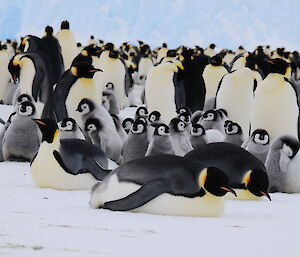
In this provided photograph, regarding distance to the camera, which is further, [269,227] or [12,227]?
[269,227]

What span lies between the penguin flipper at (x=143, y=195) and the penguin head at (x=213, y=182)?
0.16 metres

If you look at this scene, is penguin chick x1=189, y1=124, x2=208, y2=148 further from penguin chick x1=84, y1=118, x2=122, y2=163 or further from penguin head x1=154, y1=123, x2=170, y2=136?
penguin head x1=154, y1=123, x2=170, y2=136

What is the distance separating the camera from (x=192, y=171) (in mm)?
2736

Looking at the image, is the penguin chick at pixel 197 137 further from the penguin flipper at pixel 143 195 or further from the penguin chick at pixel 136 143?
the penguin flipper at pixel 143 195

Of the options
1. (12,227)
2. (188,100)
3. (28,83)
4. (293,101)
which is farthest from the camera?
(188,100)

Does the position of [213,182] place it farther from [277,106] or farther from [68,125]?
[277,106]

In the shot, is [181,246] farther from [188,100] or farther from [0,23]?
[0,23]

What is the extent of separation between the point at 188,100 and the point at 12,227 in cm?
861

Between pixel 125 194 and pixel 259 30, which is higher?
pixel 259 30

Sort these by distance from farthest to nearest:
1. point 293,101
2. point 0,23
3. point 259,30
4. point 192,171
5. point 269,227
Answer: point 259,30 < point 0,23 < point 293,101 < point 192,171 < point 269,227

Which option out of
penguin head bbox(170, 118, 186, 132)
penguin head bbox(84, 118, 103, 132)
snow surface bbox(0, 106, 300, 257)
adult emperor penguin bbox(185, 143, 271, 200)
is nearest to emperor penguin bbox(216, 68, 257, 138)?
penguin head bbox(84, 118, 103, 132)

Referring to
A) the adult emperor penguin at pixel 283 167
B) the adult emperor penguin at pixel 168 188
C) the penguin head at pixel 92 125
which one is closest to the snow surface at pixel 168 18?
the penguin head at pixel 92 125

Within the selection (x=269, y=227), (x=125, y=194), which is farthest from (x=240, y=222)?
(x=125, y=194)

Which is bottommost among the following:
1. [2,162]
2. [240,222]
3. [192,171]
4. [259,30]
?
[2,162]
